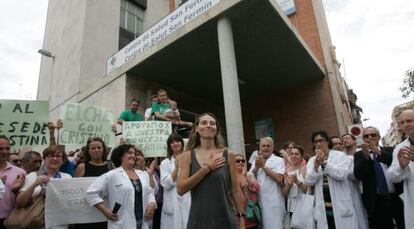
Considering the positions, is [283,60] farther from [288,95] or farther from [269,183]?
[269,183]

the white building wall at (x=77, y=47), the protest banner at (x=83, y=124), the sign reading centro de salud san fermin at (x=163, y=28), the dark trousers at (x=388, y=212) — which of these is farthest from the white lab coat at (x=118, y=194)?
the white building wall at (x=77, y=47)

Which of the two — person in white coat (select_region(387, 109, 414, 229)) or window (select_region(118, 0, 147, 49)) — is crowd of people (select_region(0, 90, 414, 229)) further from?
window (select_region(118, 0, 147, 49))

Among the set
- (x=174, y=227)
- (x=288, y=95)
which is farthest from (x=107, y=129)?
(x=288, y=95)

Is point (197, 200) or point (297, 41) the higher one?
point (297, 41)

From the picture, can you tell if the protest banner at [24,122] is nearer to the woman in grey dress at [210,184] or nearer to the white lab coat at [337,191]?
the woman in grey dress at [210,184]

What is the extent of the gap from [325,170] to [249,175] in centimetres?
117

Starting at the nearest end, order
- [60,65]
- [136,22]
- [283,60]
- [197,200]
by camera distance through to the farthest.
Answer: [197,200], [283,60], [60,65], [136,22]

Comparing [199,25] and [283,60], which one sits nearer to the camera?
[199,25]

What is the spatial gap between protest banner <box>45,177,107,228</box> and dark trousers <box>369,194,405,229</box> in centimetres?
361

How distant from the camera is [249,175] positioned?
188 inches

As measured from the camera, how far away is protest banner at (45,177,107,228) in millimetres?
3680

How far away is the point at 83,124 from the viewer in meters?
5.64

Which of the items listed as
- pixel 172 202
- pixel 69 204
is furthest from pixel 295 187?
pixel 69 204

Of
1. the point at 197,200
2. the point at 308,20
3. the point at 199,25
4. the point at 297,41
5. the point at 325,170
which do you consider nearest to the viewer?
the point at 197,200
